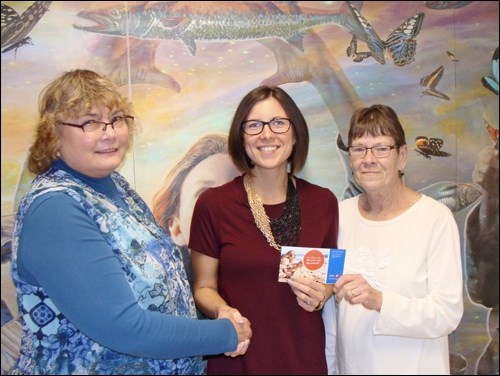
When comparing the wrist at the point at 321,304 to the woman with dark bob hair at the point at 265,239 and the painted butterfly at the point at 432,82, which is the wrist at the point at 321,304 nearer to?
the woman with dark bob hair at the point at 265,239

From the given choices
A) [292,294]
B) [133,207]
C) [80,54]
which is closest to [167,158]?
[80,54]

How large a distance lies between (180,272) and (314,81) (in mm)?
1373

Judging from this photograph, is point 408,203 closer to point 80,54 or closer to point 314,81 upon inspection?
point 314,81

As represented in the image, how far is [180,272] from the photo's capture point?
1.88m

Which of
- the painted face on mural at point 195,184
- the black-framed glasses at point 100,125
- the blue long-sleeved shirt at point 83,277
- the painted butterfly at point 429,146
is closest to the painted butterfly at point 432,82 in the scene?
the painted butterfly at point 429,146

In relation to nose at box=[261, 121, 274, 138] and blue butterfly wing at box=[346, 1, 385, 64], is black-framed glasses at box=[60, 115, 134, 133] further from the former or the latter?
blue butterfly wing at box=[346, 1, 385, 64]

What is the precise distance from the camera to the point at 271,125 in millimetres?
2232

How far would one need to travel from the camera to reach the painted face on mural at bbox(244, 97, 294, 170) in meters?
2.21

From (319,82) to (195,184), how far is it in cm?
87

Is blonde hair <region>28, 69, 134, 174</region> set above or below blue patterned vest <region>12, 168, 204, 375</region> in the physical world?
above

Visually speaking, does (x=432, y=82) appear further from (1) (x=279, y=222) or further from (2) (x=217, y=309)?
(2) (x=217, y=309)

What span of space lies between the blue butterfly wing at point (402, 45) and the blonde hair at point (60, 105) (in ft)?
5.50

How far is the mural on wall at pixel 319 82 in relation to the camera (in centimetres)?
261

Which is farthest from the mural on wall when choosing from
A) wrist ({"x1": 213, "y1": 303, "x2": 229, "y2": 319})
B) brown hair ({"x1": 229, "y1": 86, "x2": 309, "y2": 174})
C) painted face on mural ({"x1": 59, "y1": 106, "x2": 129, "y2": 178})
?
painted face on mural ({"x1": 59, "y1": 106, "x2": 129, "y2": 178})
